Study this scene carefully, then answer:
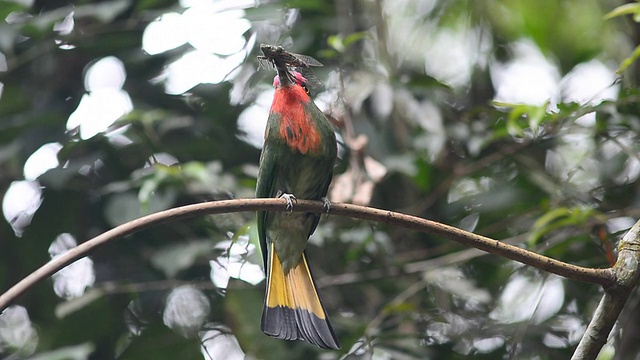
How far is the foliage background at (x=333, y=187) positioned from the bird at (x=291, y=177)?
316 mm

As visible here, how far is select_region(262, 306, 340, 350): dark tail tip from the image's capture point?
97.1 inches

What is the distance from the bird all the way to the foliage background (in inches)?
12.4

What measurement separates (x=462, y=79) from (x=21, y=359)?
8.57 feet

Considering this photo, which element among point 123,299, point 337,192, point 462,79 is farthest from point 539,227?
point 123,299

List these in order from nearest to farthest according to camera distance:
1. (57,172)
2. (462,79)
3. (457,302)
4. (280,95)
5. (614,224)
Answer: (280,95)
(57,172)
(614,224)
(457,302)
(462,79)

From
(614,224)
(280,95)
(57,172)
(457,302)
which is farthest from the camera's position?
(457,302)

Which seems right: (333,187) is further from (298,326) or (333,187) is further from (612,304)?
(612,304)

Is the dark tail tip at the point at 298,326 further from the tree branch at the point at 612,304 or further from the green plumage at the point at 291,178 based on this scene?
the tree branch at the point at 612,304

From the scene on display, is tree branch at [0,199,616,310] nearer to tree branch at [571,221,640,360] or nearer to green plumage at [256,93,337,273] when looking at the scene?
tree branch at [571,221,640,360]

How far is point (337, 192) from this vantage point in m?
3.27

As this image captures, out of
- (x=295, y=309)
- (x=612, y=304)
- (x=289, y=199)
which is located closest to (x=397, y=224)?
(x=612, y=304)

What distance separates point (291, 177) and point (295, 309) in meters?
0.48

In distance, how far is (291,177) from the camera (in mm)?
2869

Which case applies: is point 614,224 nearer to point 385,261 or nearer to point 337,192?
point 385,261
